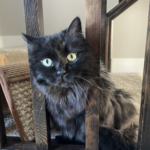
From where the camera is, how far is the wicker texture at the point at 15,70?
764mm

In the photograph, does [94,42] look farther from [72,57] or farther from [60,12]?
[60,12]

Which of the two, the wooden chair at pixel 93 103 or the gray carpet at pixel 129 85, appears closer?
the wooden chair at pixel 93 103

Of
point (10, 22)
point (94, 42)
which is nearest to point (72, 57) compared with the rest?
point (94, 42)

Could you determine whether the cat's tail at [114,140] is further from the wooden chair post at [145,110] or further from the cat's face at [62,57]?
the cat's face at [62,57]

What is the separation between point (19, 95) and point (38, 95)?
20cm

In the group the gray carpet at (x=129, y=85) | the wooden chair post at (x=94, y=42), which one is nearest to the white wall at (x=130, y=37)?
the gray carpet at (x=129, y=85)

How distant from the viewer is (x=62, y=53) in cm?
60

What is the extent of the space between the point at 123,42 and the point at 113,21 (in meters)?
0.34

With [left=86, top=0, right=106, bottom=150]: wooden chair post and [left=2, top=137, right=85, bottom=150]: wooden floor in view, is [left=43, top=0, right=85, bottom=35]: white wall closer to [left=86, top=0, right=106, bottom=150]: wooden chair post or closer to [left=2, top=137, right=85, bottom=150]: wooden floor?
[left=86, top=0, right=106, bottom=150]: wooden chair post

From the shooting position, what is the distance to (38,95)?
674 mm

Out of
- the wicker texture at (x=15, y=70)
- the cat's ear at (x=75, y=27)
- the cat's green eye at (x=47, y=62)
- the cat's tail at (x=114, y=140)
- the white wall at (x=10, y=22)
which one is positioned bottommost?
the cat's tail at (x=114, y=140)

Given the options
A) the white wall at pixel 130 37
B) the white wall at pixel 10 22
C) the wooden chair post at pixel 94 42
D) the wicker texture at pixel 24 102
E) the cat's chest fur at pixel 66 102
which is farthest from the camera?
the white wall at pixel 10 22

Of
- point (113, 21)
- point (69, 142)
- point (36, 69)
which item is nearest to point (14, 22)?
point (113, 21)

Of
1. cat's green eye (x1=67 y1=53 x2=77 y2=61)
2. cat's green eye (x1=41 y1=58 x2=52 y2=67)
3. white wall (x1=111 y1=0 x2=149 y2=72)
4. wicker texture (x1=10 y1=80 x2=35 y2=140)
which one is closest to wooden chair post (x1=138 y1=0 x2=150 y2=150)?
cat's green eye (x1=67 y1=53 x2=77 y2=61)
